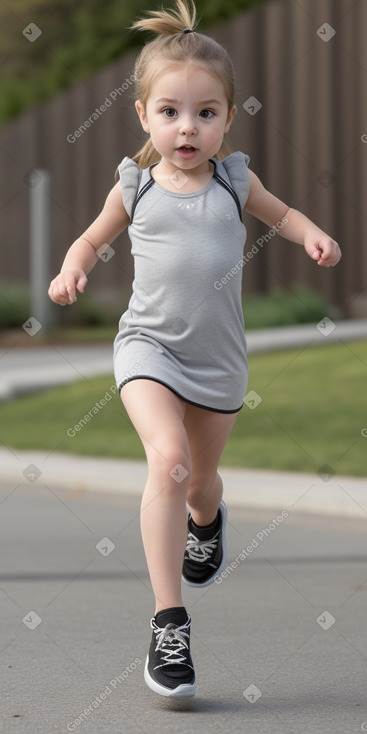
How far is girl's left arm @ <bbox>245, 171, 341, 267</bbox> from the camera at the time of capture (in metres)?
4.68

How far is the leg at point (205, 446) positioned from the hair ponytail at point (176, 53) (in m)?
0.88

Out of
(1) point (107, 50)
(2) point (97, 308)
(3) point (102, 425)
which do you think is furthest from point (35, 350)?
(1) point (107, 50)

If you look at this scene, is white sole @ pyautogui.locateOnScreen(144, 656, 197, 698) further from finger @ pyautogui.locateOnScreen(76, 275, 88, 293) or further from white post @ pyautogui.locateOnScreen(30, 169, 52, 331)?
white post @ pyautogui.locateOnScreen(30, 169, 52, 331)

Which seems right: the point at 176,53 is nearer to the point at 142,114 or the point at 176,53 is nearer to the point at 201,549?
the point at 142,114

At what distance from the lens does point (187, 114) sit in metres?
4.49

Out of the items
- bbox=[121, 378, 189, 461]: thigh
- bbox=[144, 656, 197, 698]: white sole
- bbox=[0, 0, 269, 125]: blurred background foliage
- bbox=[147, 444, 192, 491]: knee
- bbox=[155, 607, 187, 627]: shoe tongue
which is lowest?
bbox=[0, 0, 269, 125]: blurred background foliage

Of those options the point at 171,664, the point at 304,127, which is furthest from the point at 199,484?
the point at 304,127

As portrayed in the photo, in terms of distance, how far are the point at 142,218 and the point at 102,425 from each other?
29.3 ft

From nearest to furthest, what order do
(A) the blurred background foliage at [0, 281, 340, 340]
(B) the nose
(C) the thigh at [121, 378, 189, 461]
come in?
(C) the thigh at [121, 378, 189, 461]
(B) the nose
(A) the blurred background foliage at [0, 281, 340, 340]

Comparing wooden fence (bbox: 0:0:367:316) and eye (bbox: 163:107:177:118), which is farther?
wooden fence (bbox: 0:0:367:316)

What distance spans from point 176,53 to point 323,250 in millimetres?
789

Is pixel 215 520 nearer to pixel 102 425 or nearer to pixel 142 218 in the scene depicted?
pixel 142 218

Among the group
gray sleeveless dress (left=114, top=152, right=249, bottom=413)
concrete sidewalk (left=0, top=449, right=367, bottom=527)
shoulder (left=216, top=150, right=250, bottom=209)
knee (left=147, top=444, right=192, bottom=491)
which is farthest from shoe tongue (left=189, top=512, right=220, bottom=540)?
concrete sidewalk (left=0, top=449, right=367, bottom=527)

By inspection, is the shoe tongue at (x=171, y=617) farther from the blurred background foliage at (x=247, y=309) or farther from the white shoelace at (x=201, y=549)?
the blurred background foliage at (x=247, y=309)
